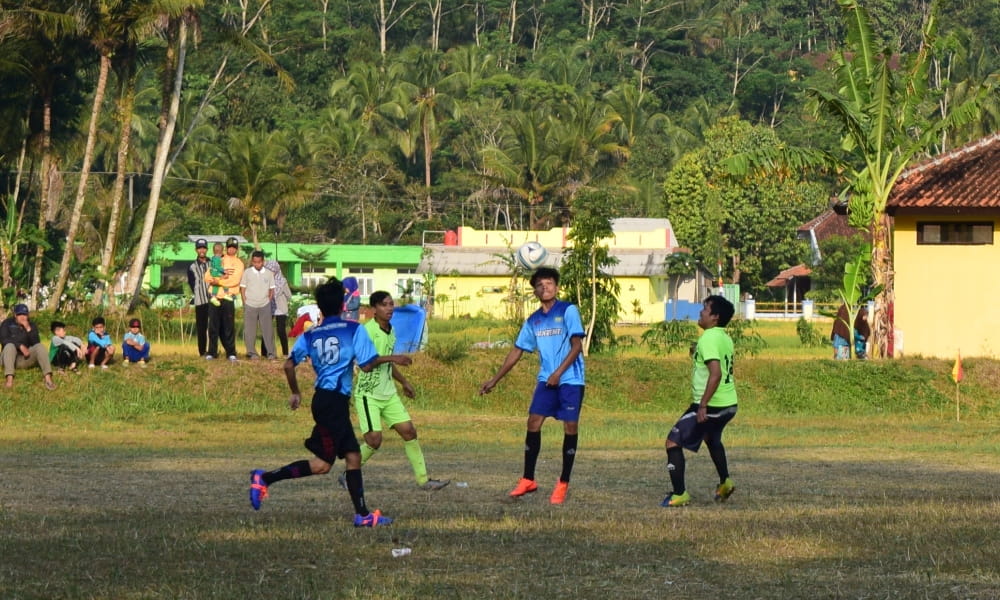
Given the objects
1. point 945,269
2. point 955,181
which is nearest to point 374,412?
point 945,269

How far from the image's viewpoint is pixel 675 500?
12.4 metres

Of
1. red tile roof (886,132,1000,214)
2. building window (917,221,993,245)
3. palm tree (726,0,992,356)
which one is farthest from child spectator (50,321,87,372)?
building window (917,221,993,245)

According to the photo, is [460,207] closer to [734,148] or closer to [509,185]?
[509,185]

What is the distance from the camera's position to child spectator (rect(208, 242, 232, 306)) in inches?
1005

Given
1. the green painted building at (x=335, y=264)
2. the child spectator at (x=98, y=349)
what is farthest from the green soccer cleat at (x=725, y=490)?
the green painted building at (x=335, y=264)

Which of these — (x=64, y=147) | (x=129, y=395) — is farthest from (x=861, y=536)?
(x=64, y=147)

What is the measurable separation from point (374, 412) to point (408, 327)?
13.1m

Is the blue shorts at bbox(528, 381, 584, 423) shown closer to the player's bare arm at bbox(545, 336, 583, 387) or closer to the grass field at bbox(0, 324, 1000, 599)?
the player's bare arm at bbox(545, 336, 583, 387)

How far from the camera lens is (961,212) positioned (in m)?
31.9

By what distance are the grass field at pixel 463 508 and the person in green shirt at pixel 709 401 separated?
1.12ft

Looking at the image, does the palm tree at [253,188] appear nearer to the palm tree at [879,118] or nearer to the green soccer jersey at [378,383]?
the palm tree at [879,118]

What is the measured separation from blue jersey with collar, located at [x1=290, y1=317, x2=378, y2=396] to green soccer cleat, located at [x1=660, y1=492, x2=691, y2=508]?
2.86m

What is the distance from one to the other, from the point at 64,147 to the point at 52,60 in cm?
Answer: 503

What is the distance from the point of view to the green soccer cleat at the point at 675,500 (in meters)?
12.3
